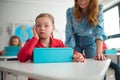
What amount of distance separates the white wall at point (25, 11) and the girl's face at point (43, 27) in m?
4.56

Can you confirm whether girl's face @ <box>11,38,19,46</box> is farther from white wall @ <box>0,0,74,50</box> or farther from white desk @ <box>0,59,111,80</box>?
white desk @ <box>0,59,111,80</box>

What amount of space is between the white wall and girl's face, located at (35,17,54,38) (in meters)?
4.56

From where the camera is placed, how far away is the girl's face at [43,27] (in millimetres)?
1407

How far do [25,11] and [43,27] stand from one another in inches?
188

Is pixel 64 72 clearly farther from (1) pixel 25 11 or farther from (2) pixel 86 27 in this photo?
(1) pixel 25 11

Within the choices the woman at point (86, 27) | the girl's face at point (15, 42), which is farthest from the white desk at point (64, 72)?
the girl's face at point (15, 42)

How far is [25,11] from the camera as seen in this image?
6039mm

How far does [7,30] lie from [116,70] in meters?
5.04

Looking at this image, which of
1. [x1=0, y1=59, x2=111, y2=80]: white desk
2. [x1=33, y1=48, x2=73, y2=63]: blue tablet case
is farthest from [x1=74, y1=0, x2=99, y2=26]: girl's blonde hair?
[x1=0, y1=59, x2=111, y2=80]: white desk

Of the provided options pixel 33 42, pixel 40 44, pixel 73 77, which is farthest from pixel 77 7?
pixel 73 77

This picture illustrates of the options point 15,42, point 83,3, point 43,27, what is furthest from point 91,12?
point 15,42

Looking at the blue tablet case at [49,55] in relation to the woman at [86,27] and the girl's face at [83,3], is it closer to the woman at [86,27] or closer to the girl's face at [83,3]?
the woman at [86,27]

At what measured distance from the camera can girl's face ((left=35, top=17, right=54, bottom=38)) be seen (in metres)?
1.41

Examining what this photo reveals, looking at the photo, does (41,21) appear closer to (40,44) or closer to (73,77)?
(40,44)
